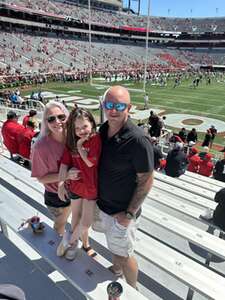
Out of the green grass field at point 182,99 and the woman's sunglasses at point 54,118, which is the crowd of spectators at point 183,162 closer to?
the woman's sunglasses at point 54,118

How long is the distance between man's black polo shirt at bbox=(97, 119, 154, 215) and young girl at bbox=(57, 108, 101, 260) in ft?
0.24

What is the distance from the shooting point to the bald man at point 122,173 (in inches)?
80.0

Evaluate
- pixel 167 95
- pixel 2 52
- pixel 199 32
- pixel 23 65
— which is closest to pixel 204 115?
pixel 167 95

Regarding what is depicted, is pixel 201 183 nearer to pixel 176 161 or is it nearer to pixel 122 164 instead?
pixel 176 161

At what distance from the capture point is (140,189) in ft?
6.96

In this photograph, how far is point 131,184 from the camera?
7.06 ft

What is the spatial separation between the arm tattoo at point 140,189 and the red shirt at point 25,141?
11.3ft

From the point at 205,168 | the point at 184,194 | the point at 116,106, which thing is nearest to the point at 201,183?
the point at 184,194

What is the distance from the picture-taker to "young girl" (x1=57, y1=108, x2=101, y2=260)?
220 cm

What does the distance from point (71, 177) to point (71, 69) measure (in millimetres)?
39390

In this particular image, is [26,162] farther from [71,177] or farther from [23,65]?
[23,65]

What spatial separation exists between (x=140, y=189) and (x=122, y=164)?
23 cm

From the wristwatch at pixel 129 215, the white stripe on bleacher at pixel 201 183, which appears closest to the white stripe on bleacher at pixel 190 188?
the white stripe on bleacher at pixel 201 183

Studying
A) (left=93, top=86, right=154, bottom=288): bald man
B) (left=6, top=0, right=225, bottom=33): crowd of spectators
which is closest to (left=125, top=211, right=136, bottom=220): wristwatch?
(left=93, top=86, right=154, bottom=288): bald man
